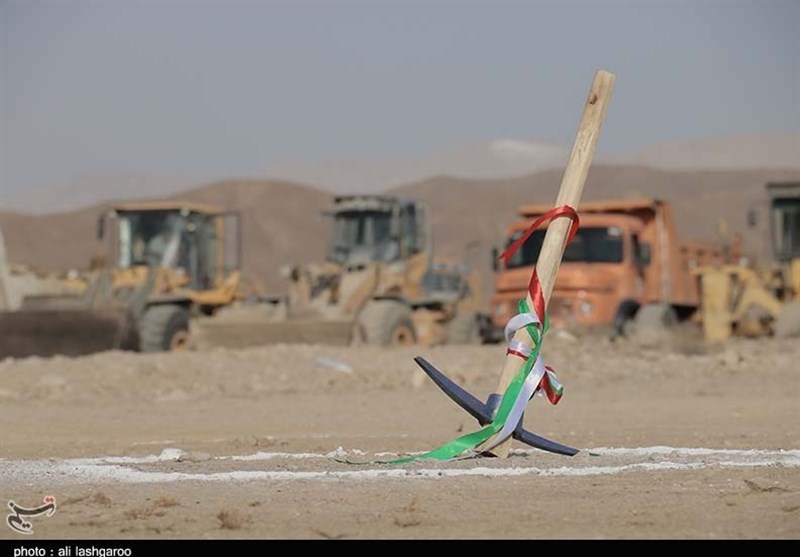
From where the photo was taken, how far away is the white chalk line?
8.75 m

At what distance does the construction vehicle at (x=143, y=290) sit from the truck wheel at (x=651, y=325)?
8266 mm

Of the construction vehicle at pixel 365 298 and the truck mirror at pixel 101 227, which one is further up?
the truck mirror at pixel 101 227

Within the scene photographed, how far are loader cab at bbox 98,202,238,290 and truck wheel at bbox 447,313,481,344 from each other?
16.7ft

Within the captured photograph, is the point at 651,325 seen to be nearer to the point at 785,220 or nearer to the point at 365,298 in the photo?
the point at 785,220

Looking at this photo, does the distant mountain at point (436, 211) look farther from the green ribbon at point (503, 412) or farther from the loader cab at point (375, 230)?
the green ribbon at point (503, 412)

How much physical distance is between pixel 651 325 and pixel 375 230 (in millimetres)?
6105

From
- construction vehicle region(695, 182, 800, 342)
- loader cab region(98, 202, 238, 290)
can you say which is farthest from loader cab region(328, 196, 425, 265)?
construction vehicle region(695, 182, 800, 342)

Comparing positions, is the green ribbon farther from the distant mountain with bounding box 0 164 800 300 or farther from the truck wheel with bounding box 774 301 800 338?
the distant mountain with bounding box 0 164 800 300

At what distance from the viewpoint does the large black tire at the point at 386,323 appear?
2770 centimetres

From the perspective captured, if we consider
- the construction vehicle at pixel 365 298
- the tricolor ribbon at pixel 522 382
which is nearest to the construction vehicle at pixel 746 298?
the construction vehicle at pixel 365 298

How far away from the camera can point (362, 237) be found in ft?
100.0

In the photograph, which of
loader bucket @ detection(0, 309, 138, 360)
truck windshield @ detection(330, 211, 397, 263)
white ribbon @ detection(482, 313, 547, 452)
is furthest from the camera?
truck windshield @ detection(330, 211, 397, 263)

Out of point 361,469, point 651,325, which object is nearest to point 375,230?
point 651,325

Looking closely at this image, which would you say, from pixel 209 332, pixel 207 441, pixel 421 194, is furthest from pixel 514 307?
pixel 421 194
